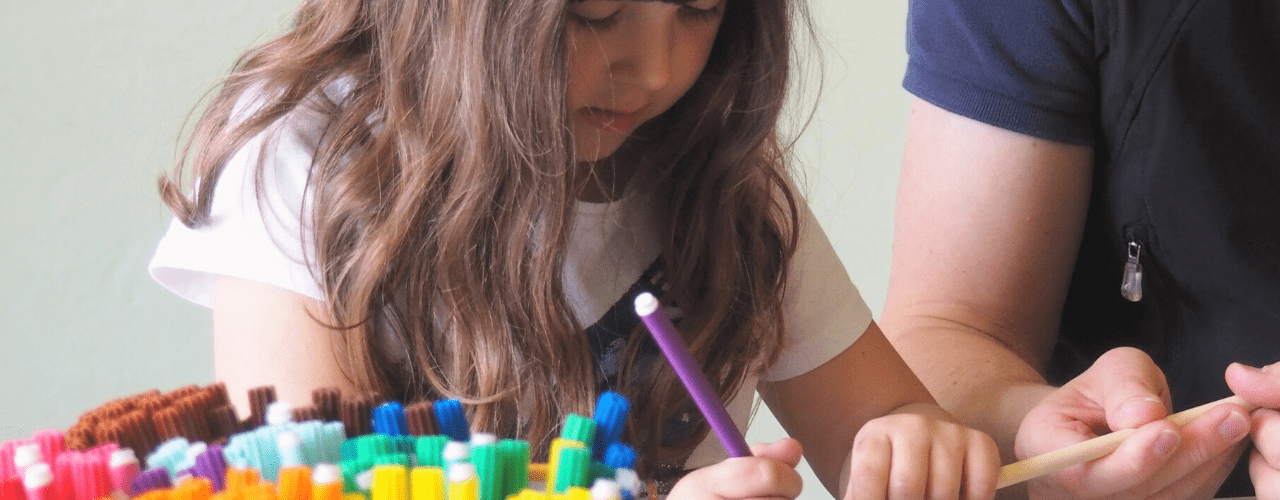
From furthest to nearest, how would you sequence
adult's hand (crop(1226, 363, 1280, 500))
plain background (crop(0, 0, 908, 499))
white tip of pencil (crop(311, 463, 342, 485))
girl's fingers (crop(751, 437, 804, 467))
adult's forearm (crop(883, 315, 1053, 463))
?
plain background (crop(0, 0, 908, 499)) → adult's forearm (crop(883, 315, 1053, 463)) → adult's hand (crop(1226, 363, 1280, 500)) → girl's fingers (crop(751, 437, 804, 467)) → white tip of pencil (crop(311, 463, 342, 485))

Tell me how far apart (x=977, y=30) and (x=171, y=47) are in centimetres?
69

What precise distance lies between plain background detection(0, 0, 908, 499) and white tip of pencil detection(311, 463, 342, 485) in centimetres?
72

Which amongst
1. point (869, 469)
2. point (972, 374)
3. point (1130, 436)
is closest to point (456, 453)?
A: point (869, 469)

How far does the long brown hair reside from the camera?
1.51 feet

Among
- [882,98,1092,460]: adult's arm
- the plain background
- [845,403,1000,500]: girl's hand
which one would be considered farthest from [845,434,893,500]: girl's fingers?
the plain background

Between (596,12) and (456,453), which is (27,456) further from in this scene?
(596,12)

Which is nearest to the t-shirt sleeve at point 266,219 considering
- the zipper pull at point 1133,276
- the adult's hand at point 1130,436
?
the adult's hand at point 1130,436

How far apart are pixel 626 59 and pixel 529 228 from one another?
88mm

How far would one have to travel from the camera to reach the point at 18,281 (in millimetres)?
955

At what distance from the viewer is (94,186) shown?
0.95 meters

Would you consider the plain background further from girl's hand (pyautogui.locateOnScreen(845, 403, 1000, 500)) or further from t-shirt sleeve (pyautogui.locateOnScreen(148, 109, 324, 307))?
girl's hand (pyautogui.locateOnScreen(845, 403, 1000, 500))

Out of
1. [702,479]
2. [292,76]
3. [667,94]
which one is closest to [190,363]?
[292,76]

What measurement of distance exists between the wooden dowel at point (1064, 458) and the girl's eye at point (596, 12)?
0.24 metres

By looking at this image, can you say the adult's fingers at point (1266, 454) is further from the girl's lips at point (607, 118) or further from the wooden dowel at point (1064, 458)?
the girl's lips at point (607, 118)
